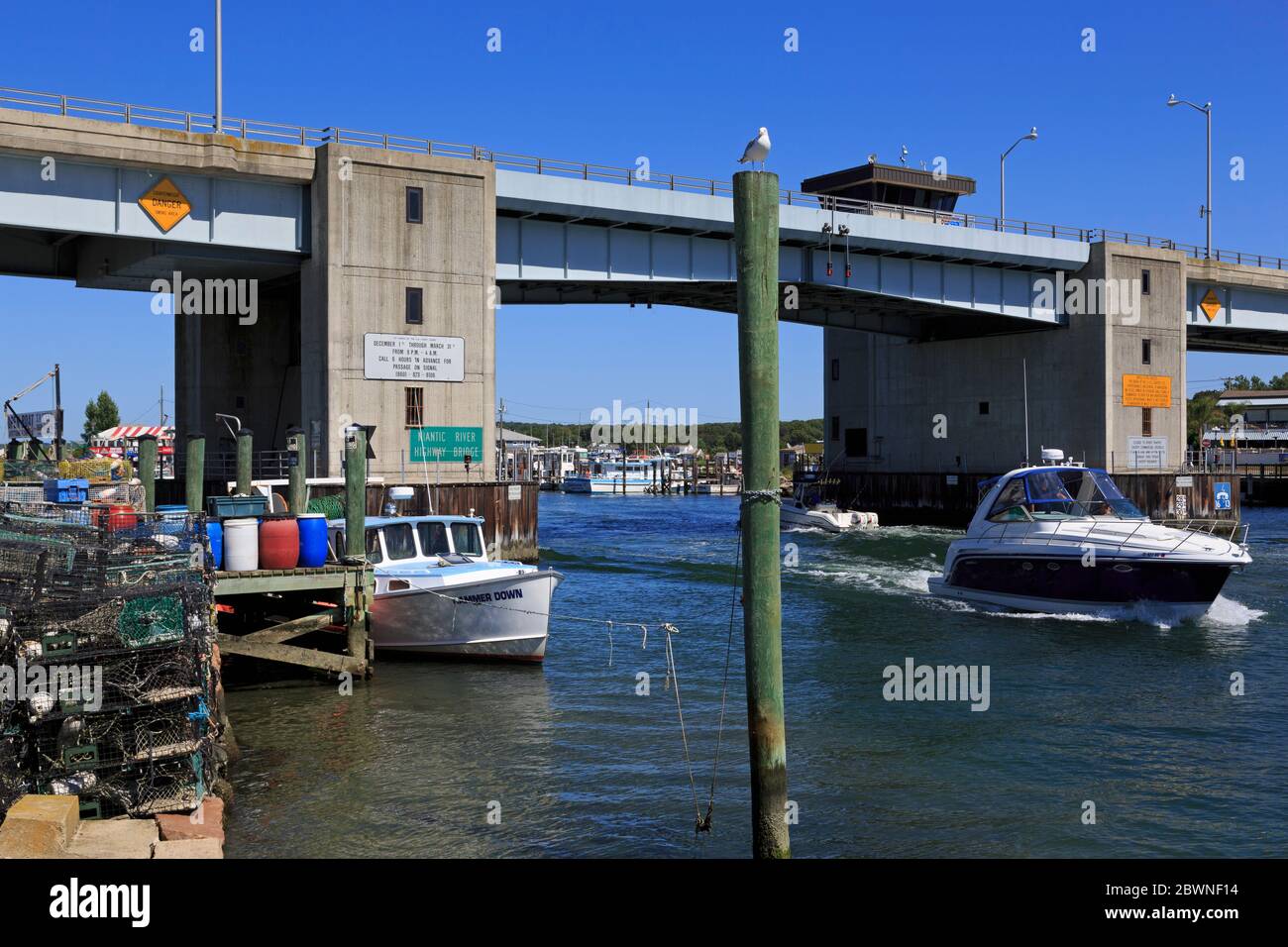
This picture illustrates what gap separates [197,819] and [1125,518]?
22.3 meters

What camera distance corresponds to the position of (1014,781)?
14.4 metres

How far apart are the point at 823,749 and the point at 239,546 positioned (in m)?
10.0

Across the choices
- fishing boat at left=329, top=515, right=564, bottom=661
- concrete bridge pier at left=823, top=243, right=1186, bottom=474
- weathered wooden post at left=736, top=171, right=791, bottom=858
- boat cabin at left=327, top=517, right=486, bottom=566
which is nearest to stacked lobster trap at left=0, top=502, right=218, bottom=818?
weathered wooden post at left=736, top=171, right=791, bottom=858

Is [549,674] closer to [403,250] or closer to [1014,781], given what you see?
[1014,781]

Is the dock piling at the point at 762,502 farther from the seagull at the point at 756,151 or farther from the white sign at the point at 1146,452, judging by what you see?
the white sign at the point at 1146,452

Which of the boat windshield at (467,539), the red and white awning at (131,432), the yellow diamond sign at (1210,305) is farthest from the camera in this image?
the red and white awning at (131,432)

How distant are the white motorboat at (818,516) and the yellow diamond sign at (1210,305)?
1948 cm

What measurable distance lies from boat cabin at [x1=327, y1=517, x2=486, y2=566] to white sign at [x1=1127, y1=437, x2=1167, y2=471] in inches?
1653

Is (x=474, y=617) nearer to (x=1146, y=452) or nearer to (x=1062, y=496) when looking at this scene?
(x=1062, y=496)

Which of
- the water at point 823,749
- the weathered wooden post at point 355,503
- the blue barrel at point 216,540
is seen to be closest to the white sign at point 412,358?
the water at point 823,749

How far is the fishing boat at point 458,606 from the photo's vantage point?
849 inches

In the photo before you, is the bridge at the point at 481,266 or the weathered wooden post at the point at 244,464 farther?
the bridge at the point at 481,266

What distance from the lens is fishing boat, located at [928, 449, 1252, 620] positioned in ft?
84.9
